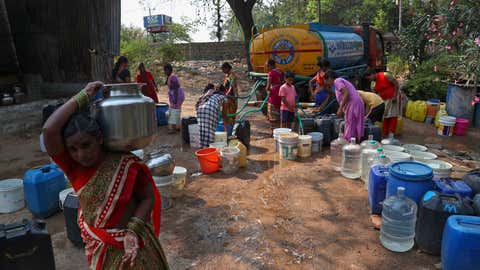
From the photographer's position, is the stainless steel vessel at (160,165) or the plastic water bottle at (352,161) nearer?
the stainless steel vessel at (160,165)

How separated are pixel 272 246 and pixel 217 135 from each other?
313cm

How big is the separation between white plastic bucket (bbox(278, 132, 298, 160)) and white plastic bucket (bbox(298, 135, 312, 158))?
13cm

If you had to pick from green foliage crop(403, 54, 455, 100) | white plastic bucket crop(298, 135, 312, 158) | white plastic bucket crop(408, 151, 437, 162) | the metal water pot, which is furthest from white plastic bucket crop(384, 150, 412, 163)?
green foliage crop(403, 54, 455, 100)

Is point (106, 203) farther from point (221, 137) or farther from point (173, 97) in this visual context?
point (173, 97)

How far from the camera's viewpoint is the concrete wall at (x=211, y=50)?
2362cm

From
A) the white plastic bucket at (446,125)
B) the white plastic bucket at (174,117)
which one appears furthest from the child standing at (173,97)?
the white plastic bucket at (446,125)

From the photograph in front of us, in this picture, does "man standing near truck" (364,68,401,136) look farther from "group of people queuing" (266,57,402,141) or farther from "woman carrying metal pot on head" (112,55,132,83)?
"woman carrying metal pot on head" (112,55,132,83)

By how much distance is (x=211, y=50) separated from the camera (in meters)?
23.8

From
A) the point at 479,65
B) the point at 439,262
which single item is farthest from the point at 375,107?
the point at 439,262

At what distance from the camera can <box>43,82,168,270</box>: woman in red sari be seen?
5.07 ft

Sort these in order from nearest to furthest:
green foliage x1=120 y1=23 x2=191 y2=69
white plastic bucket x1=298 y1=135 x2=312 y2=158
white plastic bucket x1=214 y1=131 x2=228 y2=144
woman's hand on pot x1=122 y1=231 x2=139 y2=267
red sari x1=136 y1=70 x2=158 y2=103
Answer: woman's hand on pot x1=122 y1=231 x2=139 y2=267
white plastic bucket x1=298 y1=135 x2=312 y2=158
white plastic bucket x1=214 y1=131 x2=228 y2=144
red sari x1=136 y1=70 x2=158 y2=103
green foliage x1=120 y1=23 x2=191 y2=69

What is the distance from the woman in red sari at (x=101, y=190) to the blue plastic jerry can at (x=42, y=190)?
8.87ft

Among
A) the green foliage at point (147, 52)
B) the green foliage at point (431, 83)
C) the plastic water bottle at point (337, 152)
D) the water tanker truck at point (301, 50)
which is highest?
the green foliage at point (147, 52)

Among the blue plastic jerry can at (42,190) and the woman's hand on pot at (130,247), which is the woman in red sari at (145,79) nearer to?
the blue plastic jerry can at (42,190)
